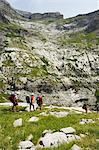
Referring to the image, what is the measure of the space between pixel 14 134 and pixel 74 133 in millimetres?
5197

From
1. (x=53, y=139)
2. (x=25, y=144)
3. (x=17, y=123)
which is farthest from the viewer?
(x=17, y=123)

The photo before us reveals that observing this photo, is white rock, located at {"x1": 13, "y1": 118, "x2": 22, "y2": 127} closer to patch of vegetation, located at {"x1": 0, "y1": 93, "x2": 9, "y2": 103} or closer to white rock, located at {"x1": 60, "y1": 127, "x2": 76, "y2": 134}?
white rock, located at {"x1": 60, "y1": 127, "x2": 76, "y2": 134}

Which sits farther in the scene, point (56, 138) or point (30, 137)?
point (30, 137)

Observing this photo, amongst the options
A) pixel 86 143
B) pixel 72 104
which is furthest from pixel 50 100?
pixel 86 143

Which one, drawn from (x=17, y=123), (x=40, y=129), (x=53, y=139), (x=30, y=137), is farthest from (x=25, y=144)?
(x=17, y=123)

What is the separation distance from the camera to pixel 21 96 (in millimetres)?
191375

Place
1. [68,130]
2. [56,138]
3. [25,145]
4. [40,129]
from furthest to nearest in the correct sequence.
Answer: [40,129] < [68,130] < [56,138] < [25,145]

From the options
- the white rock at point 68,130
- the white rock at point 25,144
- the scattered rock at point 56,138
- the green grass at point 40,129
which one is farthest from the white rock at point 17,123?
the white rock at point 25,144

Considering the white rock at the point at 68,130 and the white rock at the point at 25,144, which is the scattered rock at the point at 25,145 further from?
the white rock at the point at 68,130

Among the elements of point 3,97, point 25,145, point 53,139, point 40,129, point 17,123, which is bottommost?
point 25,145

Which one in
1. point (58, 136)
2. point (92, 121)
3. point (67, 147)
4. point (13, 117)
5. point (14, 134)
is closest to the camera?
point (67, 147)

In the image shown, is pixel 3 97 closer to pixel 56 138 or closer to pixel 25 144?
pixel 56 138

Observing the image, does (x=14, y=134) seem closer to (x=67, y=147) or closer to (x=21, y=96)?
(x=67, y=147)

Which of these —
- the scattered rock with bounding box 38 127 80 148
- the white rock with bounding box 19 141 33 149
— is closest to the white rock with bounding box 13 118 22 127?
the scattered rock with bounding box 38 127 80 148
